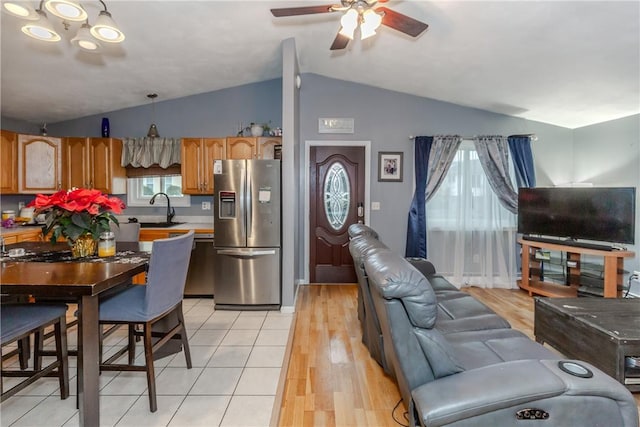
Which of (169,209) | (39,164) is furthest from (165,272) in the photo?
(39,164)

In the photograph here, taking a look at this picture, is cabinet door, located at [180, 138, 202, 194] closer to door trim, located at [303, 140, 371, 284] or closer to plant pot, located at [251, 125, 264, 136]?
plant pot, located at [251, 125, 264, 136]

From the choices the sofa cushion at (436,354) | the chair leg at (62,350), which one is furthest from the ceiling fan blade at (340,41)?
the chair leg at (62,350)

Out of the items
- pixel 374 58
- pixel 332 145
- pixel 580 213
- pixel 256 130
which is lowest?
pixel 580 213

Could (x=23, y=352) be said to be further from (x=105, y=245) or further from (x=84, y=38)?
(x=84, y=38)

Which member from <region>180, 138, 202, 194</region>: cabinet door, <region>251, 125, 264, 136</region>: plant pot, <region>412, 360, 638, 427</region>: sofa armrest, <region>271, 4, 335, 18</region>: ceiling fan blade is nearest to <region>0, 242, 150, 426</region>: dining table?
<region>412, 360, 638, 427</region>: sofa armrest

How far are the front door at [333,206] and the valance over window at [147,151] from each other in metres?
1.94

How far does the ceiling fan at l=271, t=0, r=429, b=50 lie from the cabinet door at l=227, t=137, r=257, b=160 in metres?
2.20

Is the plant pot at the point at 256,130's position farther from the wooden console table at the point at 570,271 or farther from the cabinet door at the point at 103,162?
the wooden console table at the point at 570,271

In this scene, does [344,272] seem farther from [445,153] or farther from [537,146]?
[537,146]

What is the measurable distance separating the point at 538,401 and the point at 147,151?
15.5 feet

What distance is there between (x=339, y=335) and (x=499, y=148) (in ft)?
11.1

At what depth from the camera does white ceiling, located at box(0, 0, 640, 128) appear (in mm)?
2691

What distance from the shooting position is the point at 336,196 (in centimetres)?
487

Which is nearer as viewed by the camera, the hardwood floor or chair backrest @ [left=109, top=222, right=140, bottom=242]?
the hardwood floor
